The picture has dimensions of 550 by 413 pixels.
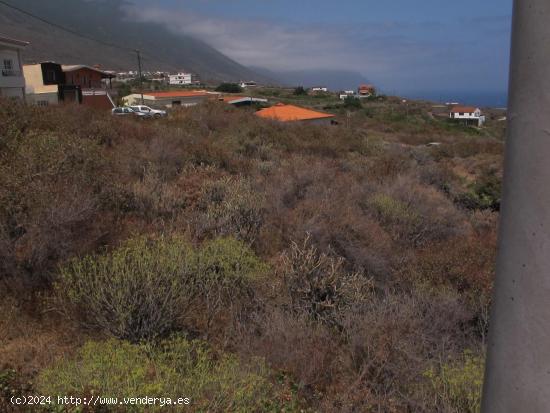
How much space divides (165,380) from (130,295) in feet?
4.38

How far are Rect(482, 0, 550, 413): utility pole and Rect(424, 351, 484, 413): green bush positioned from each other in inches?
93.0

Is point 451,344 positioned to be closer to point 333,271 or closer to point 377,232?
point 333,271

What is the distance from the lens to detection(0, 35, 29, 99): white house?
30828 millimetres

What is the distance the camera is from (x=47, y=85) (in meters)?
41.9

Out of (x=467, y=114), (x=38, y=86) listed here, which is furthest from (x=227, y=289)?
(x=467, y=114)

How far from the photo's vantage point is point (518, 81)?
4.21 ft

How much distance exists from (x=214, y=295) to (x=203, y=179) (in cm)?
475

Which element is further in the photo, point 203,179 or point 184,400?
point 203,179

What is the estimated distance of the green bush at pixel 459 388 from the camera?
3.48m

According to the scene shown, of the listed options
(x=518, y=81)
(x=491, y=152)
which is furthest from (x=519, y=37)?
(x=491, y=152)

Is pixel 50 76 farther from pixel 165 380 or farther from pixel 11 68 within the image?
pixel 165 380

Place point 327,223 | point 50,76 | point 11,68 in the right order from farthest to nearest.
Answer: point 50,76, point 11,68, point 327,223

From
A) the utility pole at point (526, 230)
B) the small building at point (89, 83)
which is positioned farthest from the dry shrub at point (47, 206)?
the small building at point (89, 83)

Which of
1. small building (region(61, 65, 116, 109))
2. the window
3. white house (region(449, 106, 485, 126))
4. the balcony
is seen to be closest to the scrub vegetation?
the balcony
